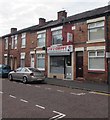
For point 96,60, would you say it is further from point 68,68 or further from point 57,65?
point 57,65

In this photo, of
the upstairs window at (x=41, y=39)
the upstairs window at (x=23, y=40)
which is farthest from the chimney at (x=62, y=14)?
the upstairs window at (x=23, y=40)

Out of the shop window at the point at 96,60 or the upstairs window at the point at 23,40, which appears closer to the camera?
the shop window at the point at 96,60

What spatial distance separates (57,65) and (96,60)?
18.8ft

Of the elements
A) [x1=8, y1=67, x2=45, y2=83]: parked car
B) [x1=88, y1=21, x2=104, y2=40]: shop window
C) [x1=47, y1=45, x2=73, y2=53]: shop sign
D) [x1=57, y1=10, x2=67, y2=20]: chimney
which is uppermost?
[x1=57, y1=10, x2=67, y2=20]: chimney

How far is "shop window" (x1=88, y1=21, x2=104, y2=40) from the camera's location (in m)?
18.9

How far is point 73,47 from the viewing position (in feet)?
70.3

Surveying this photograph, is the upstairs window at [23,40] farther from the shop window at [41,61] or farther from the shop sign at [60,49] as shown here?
the shop sign at [60,49]

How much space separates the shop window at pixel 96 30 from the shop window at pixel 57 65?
4.70 m

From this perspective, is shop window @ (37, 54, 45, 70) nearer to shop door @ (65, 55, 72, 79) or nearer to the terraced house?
the terraced house

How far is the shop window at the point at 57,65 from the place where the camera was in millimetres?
23284

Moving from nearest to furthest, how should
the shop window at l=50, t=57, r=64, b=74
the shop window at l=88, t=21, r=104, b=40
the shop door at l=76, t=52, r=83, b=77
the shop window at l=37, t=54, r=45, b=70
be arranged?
the shop window at l=88, t=21, r=104, b=40
the shop door at l=76, t=52, r=83, b=77
the shop window at l=50, t=57, r=64, b=74
the shop window at l=37, t=54, r=45, b=70

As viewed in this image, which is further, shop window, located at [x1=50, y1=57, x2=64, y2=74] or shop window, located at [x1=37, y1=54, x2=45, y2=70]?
shop window, located at [x1=37, y1=54, x2=45, y2=70]

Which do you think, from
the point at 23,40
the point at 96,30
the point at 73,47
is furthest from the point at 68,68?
the point at 23,40

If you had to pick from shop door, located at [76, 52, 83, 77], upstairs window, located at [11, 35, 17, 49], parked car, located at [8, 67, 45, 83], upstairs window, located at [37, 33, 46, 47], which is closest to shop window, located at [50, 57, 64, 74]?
shop door, located at [76, 52, 83, 77]
